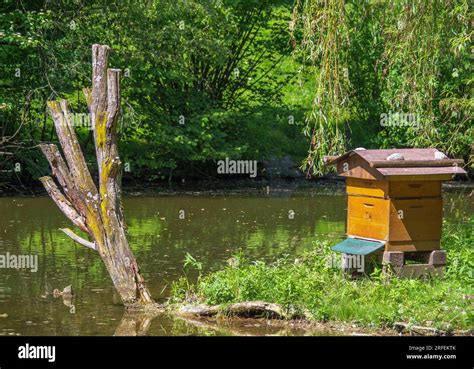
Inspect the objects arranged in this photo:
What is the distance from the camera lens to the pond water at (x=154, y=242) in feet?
36.4

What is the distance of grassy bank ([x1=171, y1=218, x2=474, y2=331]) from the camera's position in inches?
410

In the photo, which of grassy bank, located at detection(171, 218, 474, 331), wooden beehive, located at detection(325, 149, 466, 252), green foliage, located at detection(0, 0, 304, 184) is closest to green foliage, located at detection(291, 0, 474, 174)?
wooden beehive, located at detection(325, 149, 466, 252)

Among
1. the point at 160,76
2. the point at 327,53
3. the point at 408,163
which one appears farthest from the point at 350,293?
the point at 160,76

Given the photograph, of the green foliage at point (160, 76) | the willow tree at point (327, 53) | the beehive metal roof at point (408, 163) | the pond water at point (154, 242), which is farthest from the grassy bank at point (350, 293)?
the green foliage at point (160, 76)

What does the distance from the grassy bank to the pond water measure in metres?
0.62

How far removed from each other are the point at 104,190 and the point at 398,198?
344 centimetres

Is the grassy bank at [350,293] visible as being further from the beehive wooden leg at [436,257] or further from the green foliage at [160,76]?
the green foliage at [160,76]

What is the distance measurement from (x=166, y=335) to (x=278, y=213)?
1075 cm

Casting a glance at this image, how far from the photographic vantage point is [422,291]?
36.7ft

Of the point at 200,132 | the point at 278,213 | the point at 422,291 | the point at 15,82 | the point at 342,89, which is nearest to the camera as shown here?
the point at 422,291

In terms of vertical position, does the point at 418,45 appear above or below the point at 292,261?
above

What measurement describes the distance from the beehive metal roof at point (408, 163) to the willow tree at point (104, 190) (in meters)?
2.68
